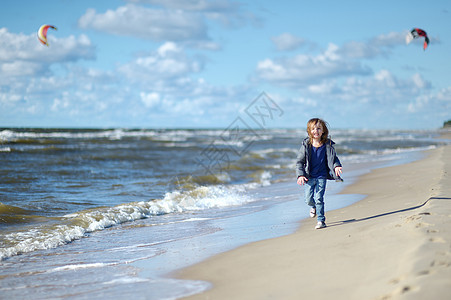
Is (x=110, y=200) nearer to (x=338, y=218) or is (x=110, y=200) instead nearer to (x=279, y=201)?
(x=279, y=201)

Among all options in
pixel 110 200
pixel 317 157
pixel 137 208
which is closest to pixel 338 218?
pixel 317 157

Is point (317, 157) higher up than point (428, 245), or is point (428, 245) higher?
point (317, 157)

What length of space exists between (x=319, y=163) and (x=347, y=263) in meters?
2.43

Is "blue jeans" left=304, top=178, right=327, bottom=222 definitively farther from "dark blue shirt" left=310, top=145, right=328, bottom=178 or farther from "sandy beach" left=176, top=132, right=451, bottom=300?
"sandy beach" left=176, top=132, right=451, bottom=300

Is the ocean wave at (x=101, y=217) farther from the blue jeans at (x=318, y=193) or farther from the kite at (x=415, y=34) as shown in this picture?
the kite at (x=415, y=34)

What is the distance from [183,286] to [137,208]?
17.0 feet

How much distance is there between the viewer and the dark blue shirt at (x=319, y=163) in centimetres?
595

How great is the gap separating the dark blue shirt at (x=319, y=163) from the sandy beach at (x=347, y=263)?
0.74 m

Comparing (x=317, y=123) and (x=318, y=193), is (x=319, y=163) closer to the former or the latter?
(x=318, y=193)

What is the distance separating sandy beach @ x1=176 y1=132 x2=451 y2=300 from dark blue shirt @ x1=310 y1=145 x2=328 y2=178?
739 mm

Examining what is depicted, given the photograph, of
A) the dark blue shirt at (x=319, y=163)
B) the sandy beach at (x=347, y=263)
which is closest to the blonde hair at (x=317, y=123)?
the dark blue shirt at (x=319, y=163)

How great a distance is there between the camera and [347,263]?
3668mm

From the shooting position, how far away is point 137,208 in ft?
29.1

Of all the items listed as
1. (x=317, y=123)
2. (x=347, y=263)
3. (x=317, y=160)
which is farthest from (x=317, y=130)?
(x=347, y=263)
